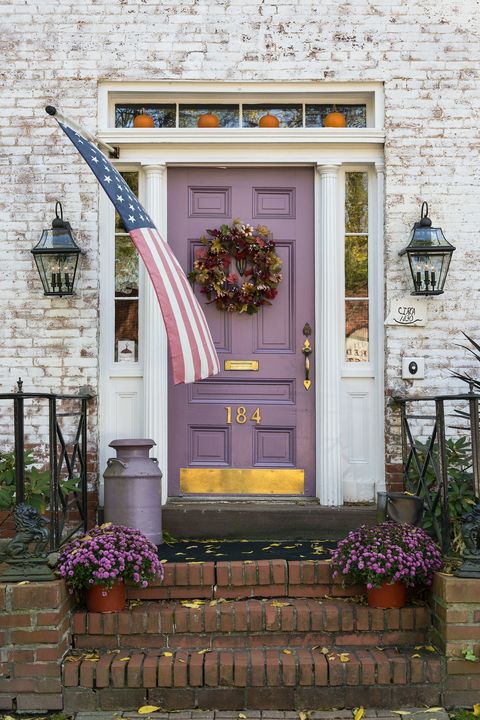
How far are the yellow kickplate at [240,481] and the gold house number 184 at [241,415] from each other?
328 mm

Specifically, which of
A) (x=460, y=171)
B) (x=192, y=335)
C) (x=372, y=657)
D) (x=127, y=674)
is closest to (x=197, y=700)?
(x=127, y=674)

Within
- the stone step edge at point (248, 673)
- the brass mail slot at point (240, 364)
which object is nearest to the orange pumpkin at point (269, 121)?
the brass mail slot at point (240, 364)

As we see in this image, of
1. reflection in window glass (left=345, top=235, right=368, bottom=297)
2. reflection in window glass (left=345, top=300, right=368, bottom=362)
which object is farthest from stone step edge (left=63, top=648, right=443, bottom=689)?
reflection in window glass (left=345, top=235, right=368, bottom=297)

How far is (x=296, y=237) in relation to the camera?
5543 mm

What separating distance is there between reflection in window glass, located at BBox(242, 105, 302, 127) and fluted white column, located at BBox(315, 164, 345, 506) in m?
0.41

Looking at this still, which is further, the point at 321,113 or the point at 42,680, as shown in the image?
the point at 321,113

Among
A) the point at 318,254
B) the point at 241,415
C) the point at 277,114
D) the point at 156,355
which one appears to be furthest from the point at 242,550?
the point at 277,114

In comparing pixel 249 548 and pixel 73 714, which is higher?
pixel 249 548

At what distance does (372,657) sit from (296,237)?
283 cm

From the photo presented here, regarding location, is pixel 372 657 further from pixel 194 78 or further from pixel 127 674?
pixel 194 78

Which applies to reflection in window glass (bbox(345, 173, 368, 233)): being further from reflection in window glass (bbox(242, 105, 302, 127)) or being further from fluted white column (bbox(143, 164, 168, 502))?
fluted white column (bbox(143, 164, 168, 502))

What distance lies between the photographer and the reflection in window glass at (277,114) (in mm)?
5600

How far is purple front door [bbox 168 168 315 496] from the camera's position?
18.0 ft

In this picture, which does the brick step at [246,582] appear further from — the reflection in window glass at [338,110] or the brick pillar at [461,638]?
the reflection in window glass at [338,110]
